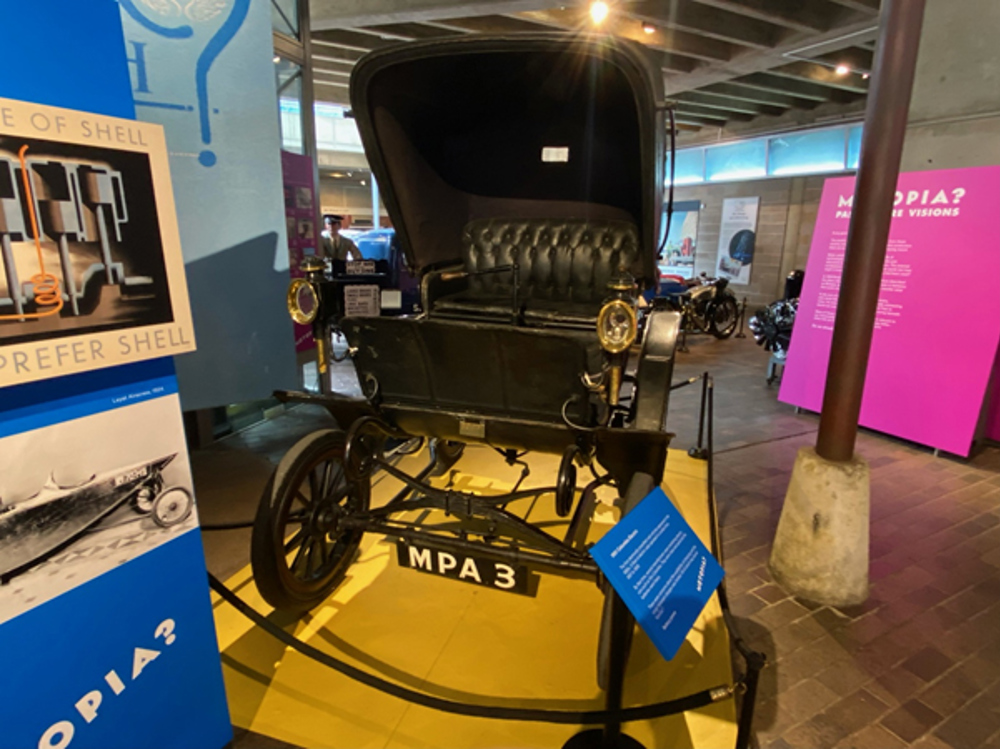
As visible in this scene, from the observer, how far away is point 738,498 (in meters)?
3.92

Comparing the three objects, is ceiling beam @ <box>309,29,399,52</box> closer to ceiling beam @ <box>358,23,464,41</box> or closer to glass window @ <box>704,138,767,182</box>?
ceiling beam @ <box>358,23,464,41</box>

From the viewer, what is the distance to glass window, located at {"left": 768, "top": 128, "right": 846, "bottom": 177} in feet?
37.7

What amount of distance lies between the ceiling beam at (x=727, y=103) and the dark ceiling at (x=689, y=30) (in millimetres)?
681

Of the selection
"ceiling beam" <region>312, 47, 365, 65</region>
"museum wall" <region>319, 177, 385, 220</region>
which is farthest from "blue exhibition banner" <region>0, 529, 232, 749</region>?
"museum wall" <region>319, 177, 385, 220</region>

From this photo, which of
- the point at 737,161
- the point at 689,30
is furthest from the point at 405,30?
the point at 737,161

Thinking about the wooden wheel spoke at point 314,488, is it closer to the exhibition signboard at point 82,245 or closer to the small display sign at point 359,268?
the exhibition signboard at point 82,245

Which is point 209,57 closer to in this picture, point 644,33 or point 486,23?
point 486,23

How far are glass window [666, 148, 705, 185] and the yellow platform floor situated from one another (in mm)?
13820

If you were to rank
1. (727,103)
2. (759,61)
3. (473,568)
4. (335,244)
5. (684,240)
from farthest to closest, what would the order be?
(684,240), (727,103), (759,61), (335,244), (473,568)

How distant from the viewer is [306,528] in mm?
2473

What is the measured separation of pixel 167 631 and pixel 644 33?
330 inches

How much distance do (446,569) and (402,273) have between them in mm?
6769

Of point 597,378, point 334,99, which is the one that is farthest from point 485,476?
point 334,99

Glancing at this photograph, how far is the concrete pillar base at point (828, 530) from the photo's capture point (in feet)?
8.94
